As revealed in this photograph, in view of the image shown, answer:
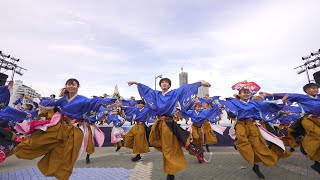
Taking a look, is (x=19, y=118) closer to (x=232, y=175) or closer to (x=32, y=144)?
(x=32, y=144)

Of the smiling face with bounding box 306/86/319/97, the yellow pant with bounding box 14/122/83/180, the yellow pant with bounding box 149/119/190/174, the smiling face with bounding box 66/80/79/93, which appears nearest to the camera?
the yellow pant with bounding box 14/122/83/180

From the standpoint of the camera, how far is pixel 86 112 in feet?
15.8

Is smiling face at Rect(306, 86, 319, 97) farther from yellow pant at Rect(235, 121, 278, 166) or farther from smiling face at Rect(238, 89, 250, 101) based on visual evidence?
yellow pant at Rect(235, 121, 278, 166)

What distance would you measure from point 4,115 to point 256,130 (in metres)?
6.36

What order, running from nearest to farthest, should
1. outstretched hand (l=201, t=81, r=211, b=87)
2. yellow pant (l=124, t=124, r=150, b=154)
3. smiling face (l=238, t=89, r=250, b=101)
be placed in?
outstretched hand (l=201, t=81, r=211, b=87), smiling face (l=238, t=89, r=250, b=101), yellow pant (l=124, t=124, r=150, b=154)

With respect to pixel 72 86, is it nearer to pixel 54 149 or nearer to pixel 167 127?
pixel 54 149

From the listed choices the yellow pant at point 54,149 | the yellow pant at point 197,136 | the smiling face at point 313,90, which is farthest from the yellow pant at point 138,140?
the smiling face at point 313,90

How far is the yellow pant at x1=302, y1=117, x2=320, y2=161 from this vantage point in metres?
5.30

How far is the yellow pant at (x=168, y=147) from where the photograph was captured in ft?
15.4

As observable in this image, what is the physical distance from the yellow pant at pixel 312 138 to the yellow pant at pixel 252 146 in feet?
Result: 2.11

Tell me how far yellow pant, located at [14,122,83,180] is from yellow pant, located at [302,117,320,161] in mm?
4454

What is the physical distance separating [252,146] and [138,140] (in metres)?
3.71

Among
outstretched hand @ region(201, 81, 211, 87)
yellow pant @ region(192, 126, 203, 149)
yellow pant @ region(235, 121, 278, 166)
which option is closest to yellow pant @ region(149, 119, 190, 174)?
outstretched hand @ region(201, 81, 211, 87)

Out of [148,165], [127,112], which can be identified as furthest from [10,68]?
[148,165]
